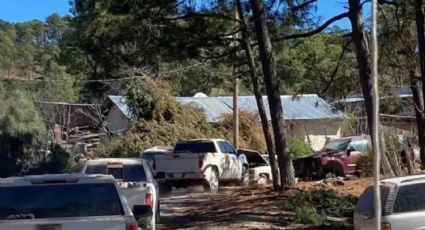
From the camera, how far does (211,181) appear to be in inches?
1086

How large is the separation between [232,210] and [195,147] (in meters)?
9.68

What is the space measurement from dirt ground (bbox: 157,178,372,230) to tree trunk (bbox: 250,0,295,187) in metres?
0.64

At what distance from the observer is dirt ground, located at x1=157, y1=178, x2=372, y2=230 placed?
17.0 metres

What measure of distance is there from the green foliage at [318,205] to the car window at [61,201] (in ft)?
28.8

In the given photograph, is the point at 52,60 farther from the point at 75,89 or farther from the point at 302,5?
the point at 302,5

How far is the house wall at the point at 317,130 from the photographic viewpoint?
53250 millimetres

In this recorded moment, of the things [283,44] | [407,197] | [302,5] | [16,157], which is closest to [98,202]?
[407,197]

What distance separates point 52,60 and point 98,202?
220 ft

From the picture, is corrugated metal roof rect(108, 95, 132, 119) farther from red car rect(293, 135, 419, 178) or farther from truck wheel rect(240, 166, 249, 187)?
truck wheel rect(240, 166, 249, 187)

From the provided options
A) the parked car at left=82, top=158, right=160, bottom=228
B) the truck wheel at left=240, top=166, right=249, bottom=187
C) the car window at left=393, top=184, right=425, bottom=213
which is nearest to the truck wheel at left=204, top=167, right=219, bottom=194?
the truck wheel at left=240, top=166, right=249, bottom=187

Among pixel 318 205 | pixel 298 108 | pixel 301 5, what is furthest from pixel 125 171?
pixel 298 108

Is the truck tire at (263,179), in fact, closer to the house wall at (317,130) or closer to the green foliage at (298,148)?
the green foliage at (298,148)

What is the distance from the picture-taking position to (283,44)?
25.1m

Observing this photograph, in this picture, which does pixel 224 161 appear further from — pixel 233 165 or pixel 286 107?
pixel 286 107
